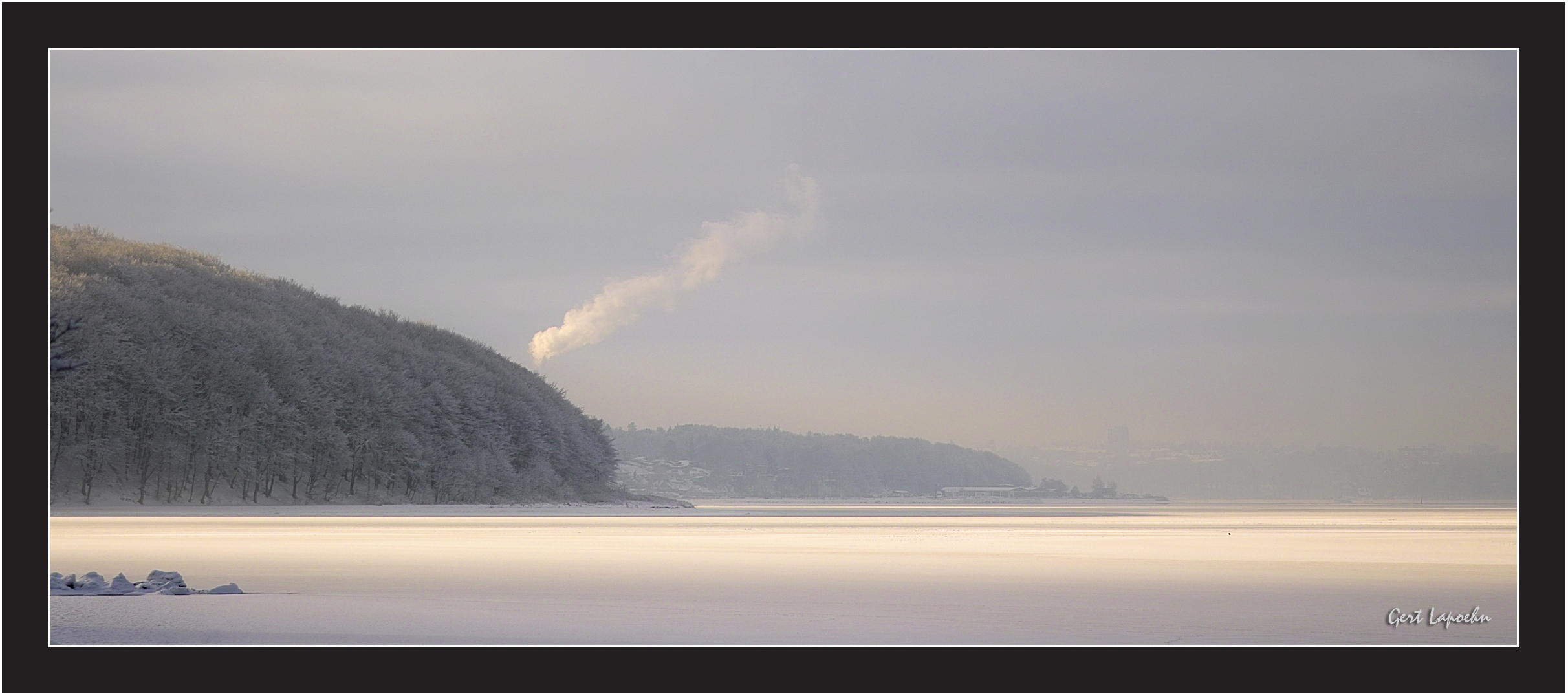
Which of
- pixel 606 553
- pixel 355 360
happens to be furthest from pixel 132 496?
pixel 606 553

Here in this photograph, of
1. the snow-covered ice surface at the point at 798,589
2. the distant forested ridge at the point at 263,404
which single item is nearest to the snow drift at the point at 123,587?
the snow-covered ice surface at the point at 798,589

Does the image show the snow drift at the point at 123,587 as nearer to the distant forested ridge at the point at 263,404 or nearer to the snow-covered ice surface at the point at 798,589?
the snow-covered ice surface at the point at 798,589

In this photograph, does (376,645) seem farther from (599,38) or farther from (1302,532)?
(1302,532)

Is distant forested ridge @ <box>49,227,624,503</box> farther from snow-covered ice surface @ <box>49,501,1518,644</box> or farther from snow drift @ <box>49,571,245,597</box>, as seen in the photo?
snow drift @ <box>49,571,245,597</box>

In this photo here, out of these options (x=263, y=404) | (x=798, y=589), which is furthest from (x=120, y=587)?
(x=263, y=404)

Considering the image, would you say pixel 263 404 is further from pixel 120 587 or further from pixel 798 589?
pixel 798 589
